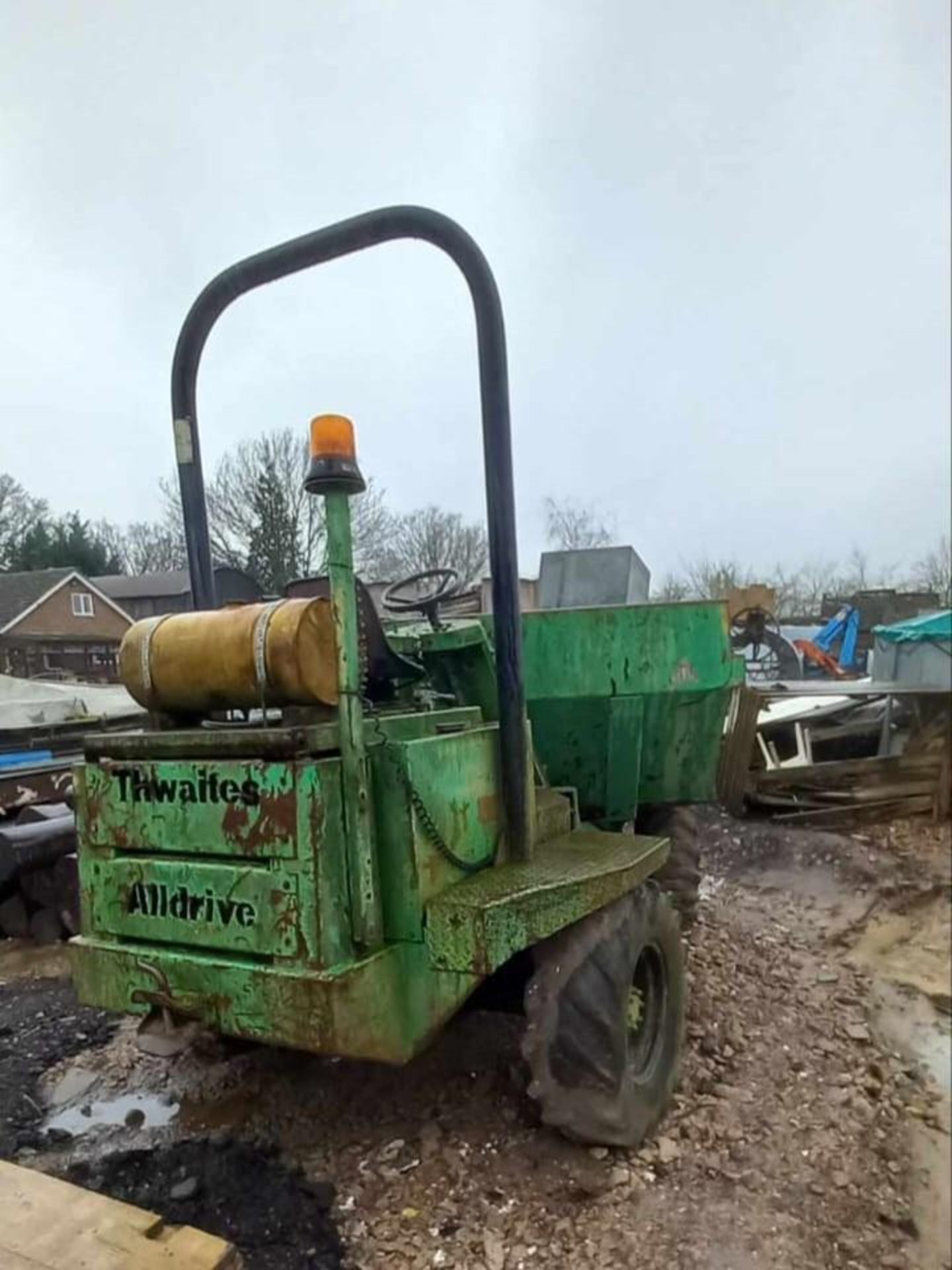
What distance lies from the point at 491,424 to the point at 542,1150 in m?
1.93

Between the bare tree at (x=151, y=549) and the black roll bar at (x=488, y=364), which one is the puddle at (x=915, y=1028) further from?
the bare tree at (x=151, y=549)

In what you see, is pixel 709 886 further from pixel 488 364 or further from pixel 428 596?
pixel 488 364

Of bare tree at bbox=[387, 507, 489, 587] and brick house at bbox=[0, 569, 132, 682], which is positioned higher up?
bare tree at bbox=[387, 507, 489, 587]

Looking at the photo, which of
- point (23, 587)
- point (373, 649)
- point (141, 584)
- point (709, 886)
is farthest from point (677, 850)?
point (141, 584)

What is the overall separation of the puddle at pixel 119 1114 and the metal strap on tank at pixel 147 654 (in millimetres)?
1430

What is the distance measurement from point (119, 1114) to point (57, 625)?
3473mm

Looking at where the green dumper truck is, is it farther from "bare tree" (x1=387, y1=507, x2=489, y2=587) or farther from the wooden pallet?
"bare tree" (x1=387, y1=507, x2=489, y2=587)

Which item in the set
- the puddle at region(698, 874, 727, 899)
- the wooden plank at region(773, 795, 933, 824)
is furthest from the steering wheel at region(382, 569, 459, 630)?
the wooden plank at region(773, 795, 933, 824)

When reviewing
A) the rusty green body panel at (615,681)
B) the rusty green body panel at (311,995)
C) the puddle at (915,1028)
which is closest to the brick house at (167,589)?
the rusty green body panel at (311,995)

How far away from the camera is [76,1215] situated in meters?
1.77

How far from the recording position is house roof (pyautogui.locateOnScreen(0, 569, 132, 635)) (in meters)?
3.65

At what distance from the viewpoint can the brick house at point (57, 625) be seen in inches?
163

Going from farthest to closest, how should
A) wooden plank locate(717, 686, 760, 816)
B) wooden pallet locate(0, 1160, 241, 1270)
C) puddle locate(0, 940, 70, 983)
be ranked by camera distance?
wooden plank locate(717, 686, 760, 816) → puddle locate(0, 940, 70, 983) → wooden pallet locate(0, 1160, 241, 1270)

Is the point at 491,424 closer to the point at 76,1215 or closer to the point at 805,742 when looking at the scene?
the point at 76,1215
